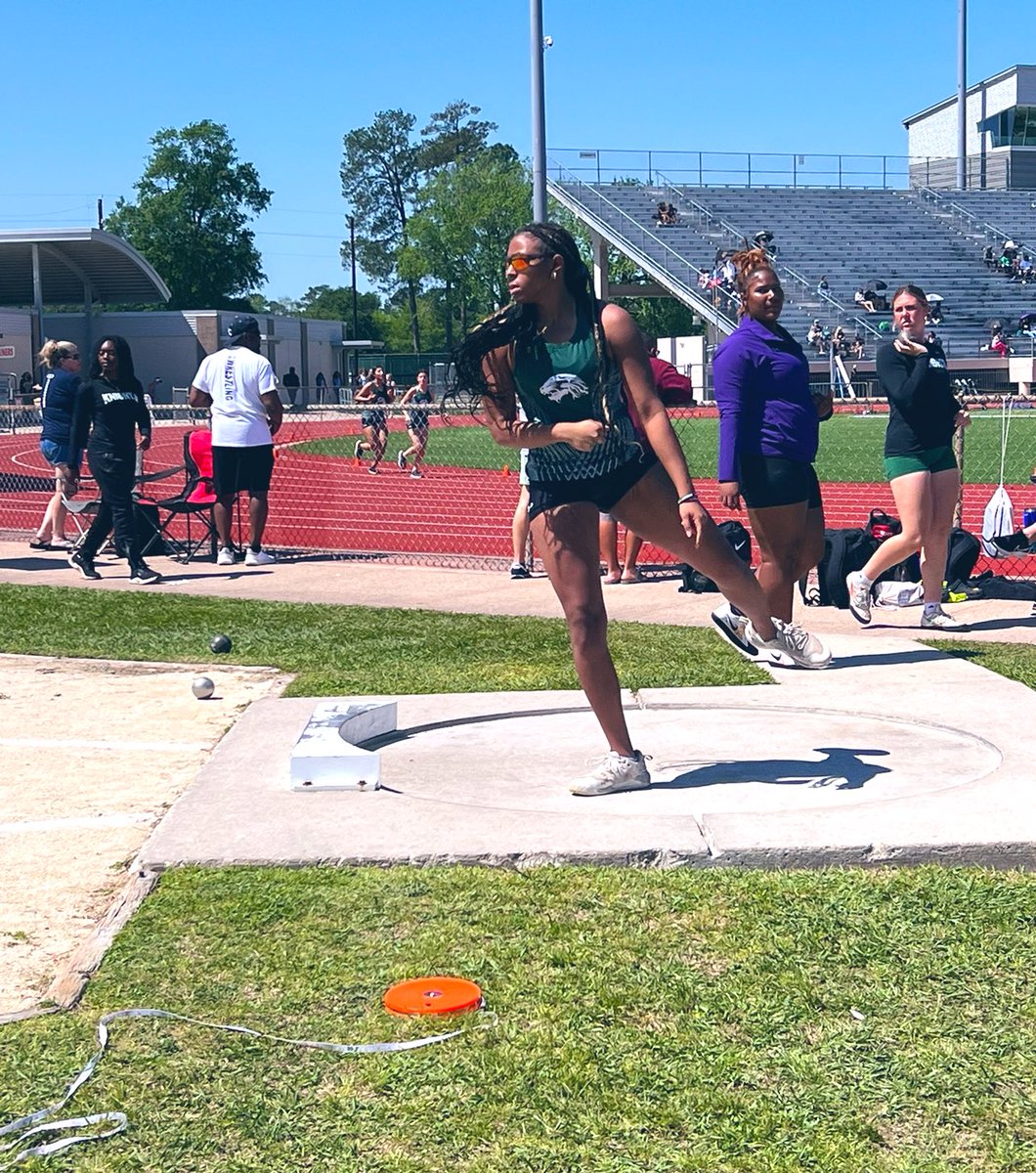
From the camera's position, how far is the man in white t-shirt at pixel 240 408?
42.8ft

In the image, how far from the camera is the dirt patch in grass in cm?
448

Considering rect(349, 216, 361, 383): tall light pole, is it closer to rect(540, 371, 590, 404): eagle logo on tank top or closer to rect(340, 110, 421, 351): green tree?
rect(340, 110, 421, 351): green tree

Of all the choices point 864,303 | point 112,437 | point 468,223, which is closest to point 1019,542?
point 112,437

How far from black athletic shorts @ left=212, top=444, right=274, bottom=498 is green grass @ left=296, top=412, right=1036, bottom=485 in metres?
10.7

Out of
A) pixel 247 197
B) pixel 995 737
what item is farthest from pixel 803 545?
pixel 247 197

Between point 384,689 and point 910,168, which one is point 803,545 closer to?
point 384,689

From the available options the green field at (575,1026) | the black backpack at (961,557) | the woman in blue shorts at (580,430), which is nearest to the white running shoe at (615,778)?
the woman in blue shorts at (580,430)

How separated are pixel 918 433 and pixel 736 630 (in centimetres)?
300

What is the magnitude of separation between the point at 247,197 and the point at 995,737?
11102 centimetres

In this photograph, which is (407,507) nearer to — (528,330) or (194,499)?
(194,499)

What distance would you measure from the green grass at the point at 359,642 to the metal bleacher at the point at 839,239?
124 ft

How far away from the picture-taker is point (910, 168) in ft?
240

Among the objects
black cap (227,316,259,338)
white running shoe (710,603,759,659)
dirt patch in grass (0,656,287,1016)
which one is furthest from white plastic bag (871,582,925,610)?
black cap (227,316,259,338)

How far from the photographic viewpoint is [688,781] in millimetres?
5754
